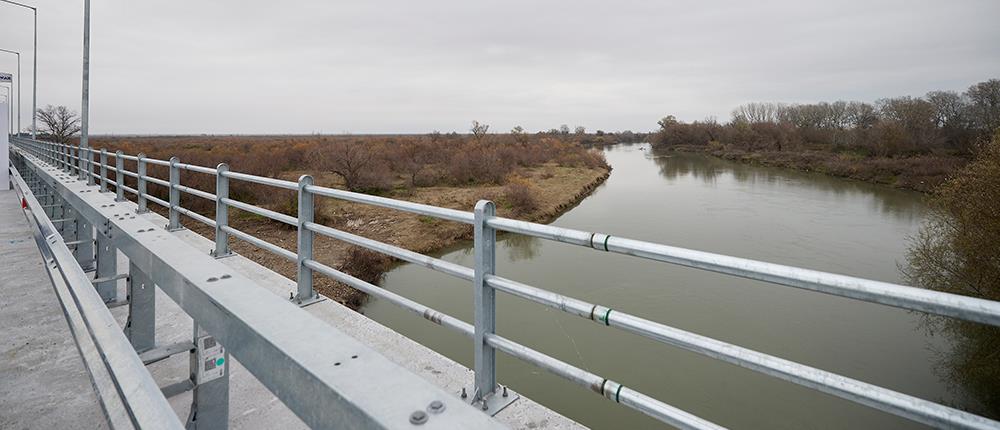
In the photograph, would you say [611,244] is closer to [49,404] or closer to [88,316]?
[88,316]

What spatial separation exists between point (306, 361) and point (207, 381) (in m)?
1.58

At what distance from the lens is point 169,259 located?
1816 mm

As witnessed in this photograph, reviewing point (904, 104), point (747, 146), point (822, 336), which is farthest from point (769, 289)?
point (747, 146)

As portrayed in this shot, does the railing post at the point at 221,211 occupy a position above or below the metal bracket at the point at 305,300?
above

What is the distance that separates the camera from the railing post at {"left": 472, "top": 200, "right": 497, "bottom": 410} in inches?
82.6

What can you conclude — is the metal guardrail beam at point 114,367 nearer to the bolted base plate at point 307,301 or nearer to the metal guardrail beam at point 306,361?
the metal guardrail beam at point 306,361

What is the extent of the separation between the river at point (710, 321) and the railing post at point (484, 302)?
5.70 m

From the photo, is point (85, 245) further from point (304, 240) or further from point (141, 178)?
point (304, 240)

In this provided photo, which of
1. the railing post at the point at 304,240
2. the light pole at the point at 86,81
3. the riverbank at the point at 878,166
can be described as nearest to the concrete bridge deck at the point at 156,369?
the railing post at the point at 304,240

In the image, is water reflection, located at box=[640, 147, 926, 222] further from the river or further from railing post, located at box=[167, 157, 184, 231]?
railing post, located at box=[167, 157, 184, 231]

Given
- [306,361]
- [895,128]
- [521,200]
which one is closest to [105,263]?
[306,361]

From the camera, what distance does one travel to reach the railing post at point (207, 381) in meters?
2.31

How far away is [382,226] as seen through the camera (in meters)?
18.8

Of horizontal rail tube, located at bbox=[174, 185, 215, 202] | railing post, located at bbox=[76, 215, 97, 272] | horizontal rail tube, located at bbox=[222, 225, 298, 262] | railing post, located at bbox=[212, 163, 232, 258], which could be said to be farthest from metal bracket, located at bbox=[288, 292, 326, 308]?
railing post, located at bbox=[76, 215, 97, 272]
